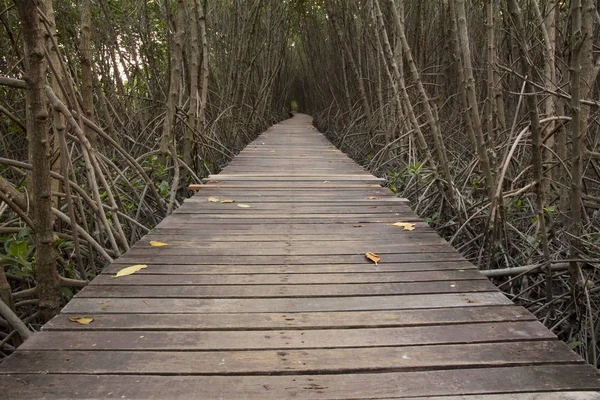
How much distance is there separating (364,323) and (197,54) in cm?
310

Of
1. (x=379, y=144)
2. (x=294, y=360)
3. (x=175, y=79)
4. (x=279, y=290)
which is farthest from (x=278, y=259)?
(x=379, y=144)

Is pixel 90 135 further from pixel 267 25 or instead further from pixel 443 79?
pixel 267 25

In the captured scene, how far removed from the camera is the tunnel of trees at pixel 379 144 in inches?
63.9

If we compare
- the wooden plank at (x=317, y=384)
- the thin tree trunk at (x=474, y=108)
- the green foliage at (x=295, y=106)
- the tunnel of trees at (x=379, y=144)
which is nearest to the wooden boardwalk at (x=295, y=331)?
the wooden plank at (x=317, y=384)

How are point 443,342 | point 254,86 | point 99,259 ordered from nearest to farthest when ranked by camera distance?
point 443,342, point 99,259, point 254,86

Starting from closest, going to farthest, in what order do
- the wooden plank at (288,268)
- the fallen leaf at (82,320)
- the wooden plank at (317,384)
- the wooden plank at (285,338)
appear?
the wooden plank at (317,384) → the wooden plank at (285,338) → the fallen leaf at (82,320) → the wooden plank at (288,268)

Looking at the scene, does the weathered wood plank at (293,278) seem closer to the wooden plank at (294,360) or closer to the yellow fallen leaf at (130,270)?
the yellow fallen leaf at (130,270)

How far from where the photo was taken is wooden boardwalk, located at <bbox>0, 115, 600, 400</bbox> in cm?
103

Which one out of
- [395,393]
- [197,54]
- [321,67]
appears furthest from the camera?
[321,67]

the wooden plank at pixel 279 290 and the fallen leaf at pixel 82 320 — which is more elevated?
the fallen leaf at pixel 82 320

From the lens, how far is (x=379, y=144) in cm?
560

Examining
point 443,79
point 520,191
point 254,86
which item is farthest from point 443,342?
point 254,86

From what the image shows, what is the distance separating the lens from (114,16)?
5.49m

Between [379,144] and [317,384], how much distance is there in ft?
15.7
